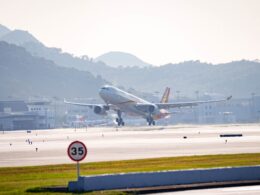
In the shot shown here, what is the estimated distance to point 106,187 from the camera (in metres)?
41.7

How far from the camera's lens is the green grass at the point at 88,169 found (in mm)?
43844

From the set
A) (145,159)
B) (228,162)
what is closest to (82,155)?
(228,162)

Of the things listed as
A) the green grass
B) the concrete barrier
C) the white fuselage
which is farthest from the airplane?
the concrete barrier

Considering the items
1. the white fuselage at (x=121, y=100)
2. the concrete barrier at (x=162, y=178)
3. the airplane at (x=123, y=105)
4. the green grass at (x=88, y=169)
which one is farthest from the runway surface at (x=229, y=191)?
the white fuselage at (x=121, y=100)

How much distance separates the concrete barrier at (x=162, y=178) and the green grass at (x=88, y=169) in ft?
6.46

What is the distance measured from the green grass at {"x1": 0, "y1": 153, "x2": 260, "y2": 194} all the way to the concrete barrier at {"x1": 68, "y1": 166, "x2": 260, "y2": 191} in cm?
197

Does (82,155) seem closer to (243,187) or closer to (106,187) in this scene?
(106,187)

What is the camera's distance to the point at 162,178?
43.3 metres

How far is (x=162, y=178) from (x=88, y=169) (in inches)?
472

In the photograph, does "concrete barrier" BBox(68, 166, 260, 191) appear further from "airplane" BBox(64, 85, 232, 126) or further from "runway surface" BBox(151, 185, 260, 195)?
A: "airplane" BBox(64, 85, 232, 126)

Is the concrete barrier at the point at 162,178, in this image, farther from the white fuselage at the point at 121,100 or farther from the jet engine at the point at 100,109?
the white fuselage at the point at 121,100

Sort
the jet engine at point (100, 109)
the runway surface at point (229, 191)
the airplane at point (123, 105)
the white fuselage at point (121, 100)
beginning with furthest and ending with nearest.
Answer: the white fuselage at point (121, 100)
the airplane at point (123, 105)
the jet engine at point (100, 109)
the runway surface at point (229, 191)

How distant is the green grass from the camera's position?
43.8 meters

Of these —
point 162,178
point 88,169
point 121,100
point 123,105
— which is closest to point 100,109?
point 121,100
